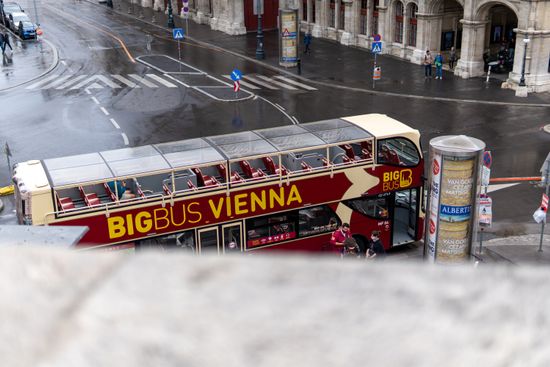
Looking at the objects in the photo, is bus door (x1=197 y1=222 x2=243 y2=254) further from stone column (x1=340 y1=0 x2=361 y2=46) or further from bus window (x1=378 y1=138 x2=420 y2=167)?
stone column (x1=340 y1=0 x2=361 y2=46)

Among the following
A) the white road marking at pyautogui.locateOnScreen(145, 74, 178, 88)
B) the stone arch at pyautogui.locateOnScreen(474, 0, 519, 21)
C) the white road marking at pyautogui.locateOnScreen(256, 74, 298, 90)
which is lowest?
the white road marking at pyautogui.locateOnScreen(145, 74, 178, 88)

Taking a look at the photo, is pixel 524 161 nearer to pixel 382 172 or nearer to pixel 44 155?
pixel 382 172

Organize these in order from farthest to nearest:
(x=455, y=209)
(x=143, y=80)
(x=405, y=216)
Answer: (x=143, y=80) → (x=405, y=216) → (x=455, y=209)

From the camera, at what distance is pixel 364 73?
129ft

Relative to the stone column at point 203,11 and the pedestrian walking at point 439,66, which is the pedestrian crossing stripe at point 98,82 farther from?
the stone column at point 203,11

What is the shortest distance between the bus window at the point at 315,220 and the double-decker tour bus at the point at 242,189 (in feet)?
0.08

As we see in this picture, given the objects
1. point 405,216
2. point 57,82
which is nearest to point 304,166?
point 405,216

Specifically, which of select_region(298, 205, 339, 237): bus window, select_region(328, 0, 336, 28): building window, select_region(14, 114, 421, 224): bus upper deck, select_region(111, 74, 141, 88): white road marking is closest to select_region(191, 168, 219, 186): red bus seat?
select_region(14, 114, 421, 224): bus upper deck

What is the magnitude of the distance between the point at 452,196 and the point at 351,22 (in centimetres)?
3455

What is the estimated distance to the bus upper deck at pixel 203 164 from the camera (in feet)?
46.7

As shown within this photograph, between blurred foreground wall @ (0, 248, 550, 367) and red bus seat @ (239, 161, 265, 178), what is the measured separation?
580 inches

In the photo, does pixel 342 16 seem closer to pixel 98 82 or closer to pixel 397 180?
pixel 98 82

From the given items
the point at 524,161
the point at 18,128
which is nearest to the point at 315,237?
the point at 524,161

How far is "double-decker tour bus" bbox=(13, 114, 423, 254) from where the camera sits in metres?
14.3
